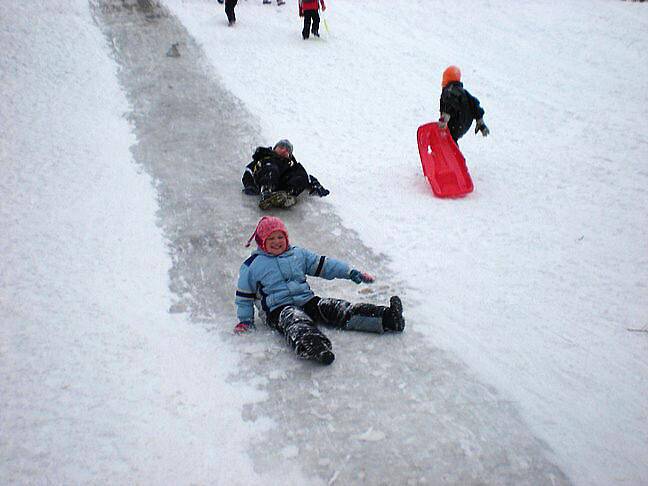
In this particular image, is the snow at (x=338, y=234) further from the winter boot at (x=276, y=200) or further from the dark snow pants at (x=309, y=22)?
the dark snow pants at (x=309, y=22)

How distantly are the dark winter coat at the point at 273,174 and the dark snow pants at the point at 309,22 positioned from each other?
684cm

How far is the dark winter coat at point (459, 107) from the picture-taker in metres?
7.11

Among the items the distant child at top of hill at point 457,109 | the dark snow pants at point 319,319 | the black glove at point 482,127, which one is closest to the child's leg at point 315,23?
the distant child at top of hill at point 457,109

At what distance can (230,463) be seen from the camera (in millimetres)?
3010

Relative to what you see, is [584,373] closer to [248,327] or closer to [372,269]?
[372,269]

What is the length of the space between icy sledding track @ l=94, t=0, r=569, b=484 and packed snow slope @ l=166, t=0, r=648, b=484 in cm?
26

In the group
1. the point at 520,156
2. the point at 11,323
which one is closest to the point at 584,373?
the point at 11,323

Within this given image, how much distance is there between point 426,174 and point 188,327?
3.99 m

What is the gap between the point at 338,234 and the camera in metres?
5.88

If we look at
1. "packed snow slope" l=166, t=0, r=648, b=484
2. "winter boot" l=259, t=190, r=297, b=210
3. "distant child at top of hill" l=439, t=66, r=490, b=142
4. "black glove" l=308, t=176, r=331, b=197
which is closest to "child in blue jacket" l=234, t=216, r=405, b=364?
"packed snow slope" l=166, t=0, r=648, b=484

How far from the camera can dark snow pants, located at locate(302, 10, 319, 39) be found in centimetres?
1224

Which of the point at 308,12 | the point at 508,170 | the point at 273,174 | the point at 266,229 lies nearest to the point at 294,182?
the point at 273,174

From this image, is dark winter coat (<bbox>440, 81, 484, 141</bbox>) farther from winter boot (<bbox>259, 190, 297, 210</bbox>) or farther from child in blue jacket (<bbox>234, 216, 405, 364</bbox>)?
child in blue jacket (<bbox>234, 216, 405, 364</bbox>)

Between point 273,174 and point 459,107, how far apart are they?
109 inches
